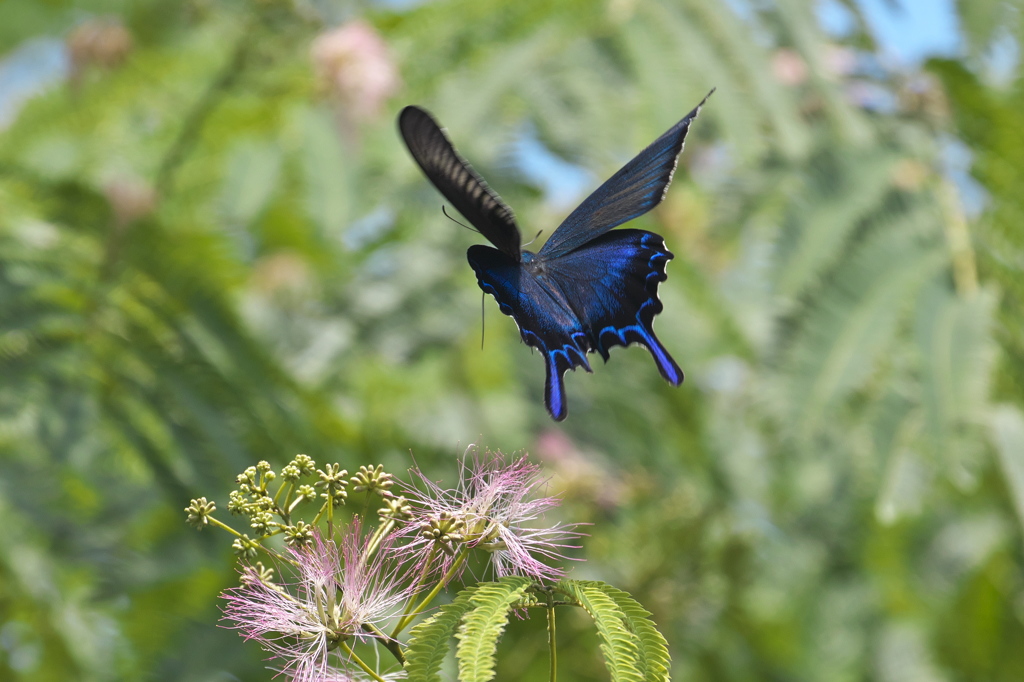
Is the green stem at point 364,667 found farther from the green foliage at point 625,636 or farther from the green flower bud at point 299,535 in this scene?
the green foliage at point 625,636

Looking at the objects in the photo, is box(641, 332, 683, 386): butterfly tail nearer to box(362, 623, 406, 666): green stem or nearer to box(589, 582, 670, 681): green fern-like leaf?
Answer: box(589, 582, 670, 681): green fern-like leaf

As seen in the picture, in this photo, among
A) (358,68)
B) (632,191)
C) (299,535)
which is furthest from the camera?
(358,68)

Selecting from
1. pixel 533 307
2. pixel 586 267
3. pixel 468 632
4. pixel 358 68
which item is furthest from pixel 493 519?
pixel 358 68

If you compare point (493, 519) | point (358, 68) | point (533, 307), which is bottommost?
point (493, 519)

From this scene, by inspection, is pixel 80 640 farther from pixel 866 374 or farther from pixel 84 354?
pixel 866 374

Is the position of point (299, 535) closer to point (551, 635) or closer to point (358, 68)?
point (551, 635)

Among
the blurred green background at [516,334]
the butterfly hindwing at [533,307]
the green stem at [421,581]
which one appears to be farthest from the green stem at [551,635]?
the blurred green background at [516,334]
